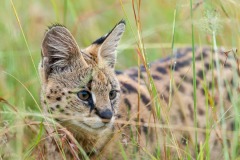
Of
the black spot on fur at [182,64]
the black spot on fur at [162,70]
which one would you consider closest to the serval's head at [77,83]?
the black spot on fur at [162,70]

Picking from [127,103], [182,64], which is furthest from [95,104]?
[182,64]

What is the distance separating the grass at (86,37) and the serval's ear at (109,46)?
99mm

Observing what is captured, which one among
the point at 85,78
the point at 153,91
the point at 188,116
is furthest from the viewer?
the point at 188,116

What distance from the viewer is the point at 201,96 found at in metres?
4.82

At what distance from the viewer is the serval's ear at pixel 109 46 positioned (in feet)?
13.3

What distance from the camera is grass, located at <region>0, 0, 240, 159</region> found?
3.59m

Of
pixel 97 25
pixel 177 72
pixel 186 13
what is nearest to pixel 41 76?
pixel 177 72

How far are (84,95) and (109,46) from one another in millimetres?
476

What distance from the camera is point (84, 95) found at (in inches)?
151

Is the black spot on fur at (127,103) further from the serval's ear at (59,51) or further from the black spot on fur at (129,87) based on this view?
the serval's ear at (59,51)

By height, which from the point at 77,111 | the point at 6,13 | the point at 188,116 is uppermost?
the point at 6,13

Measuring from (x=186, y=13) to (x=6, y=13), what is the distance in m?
1.51

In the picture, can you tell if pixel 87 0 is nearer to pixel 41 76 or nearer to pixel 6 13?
pixel 6 13

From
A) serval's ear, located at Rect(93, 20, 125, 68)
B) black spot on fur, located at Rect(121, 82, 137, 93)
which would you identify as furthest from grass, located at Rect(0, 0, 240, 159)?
black spot on fur, located at Rect(121, 82, 137, 93)
